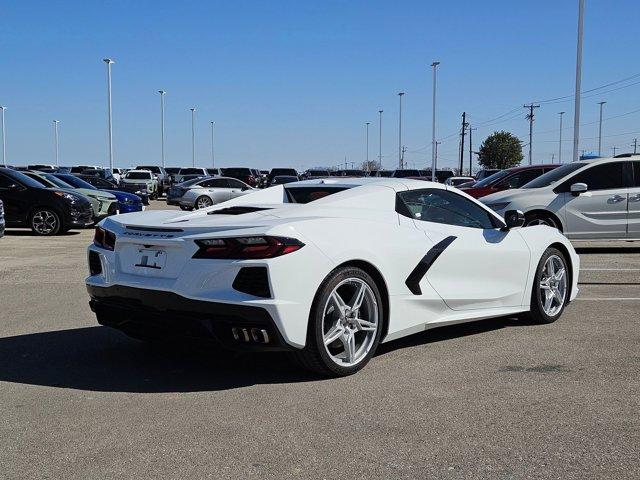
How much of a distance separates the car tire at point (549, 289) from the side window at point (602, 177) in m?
6.22

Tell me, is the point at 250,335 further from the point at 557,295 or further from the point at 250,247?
the point at 557,295

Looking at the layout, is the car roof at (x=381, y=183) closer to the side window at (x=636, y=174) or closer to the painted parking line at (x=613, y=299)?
the painted parking line at (x=613, y=299)

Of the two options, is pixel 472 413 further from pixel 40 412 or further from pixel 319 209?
pixel 40 412

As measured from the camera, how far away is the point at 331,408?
4273 millimetres

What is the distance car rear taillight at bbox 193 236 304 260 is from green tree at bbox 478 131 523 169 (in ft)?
270

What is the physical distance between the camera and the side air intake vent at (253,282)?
173 inches

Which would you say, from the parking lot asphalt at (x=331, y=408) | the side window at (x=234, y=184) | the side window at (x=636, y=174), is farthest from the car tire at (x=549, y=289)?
the side window at (x=234, y=184)

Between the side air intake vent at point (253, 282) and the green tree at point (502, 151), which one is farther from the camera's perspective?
the green tree at point (502, 151)

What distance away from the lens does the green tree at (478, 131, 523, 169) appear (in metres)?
84.4

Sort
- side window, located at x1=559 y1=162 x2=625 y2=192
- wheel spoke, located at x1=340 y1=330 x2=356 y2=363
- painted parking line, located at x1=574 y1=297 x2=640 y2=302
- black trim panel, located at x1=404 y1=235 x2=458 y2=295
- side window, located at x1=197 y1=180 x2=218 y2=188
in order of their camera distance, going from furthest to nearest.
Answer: side window, located at x1=197 y1=180 x2=218 y2=188 < side window, located at x1=559 y1=162 x2=625 y2=192 < painted parking line, located at x1=574 y1=297 x2=640 y2=302 < black trim panel, located at x1=404 y1=235 x2=458 y2=295 < wheel spoke, located at x1=340 y1=330 x2=356 y2=363

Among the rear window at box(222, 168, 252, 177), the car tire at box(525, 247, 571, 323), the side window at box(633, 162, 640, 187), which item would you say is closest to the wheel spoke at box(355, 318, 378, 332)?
the car tire at box(525, 247, 571, 323)

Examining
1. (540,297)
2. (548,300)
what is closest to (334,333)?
(540,297)

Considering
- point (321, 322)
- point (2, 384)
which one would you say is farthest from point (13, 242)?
point (321, 322)

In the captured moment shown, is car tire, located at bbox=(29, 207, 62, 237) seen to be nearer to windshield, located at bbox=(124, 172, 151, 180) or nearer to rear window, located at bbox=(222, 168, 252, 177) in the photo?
windshield, located at bbox=(124, 172, 151, 180)
